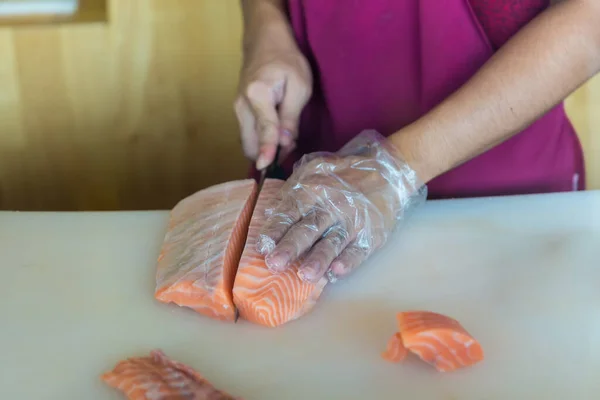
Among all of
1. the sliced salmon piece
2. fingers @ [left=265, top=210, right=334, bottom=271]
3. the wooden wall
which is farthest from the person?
the wooden wall

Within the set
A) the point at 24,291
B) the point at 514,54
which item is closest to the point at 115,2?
the point at 24,291

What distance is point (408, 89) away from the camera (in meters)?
1.01

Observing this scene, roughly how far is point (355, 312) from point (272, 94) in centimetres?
40

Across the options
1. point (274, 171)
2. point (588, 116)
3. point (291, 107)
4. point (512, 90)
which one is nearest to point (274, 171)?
point (274, 171)

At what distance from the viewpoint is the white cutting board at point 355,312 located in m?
0.65

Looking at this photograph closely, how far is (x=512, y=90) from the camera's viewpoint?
2.80 feet

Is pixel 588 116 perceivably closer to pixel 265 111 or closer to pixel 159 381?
pixel 265 111

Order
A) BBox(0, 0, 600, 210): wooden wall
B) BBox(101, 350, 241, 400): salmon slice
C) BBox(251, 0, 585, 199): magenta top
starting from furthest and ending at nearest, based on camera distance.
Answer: BBox(0, 0, 600, 210): wooden wall
BBox(251, 0, 585, 199): magenta top
BBox(101, 350, 241, 400): salmon slice

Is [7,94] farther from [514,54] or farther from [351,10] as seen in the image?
[514,54]

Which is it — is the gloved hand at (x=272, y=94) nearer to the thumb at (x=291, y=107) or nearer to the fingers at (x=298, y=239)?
the thumb at (x=291, y=107)

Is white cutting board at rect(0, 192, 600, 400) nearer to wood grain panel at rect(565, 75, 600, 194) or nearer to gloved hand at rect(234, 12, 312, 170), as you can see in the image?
gloved hand at rect(234, 12, 312, 170)

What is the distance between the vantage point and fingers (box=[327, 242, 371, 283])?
0.76 meters

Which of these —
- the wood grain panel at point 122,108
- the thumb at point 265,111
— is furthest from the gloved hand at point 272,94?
the wood grain panel at point 122,108

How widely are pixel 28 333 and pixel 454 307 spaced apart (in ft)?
1.66
